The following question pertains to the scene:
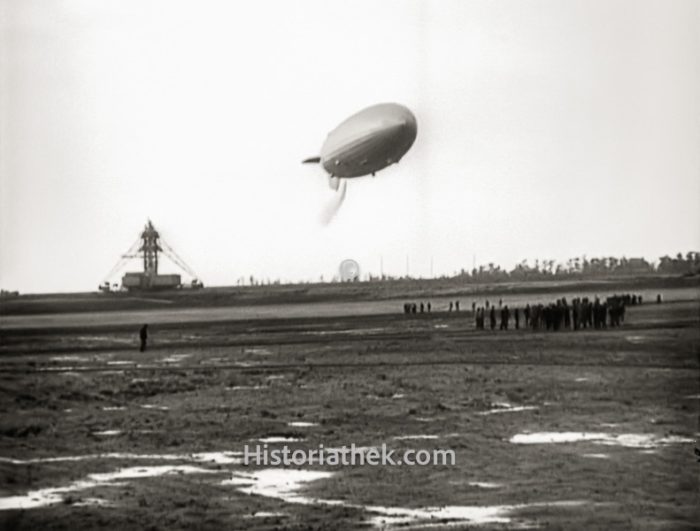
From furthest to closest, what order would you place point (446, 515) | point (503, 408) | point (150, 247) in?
point (150, 247) < point (503, 408) < point (446, 515)

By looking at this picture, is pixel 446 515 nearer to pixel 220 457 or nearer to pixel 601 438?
pixel 601 438

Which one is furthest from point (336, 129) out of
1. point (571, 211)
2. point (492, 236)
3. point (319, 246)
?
point (571, 211)

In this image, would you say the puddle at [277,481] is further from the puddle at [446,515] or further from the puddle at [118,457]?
the puddle at [446,515]

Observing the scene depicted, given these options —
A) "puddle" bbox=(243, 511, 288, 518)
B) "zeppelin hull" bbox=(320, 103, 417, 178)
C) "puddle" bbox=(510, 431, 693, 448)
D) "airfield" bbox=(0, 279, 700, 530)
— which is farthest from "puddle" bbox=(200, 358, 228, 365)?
"puddle" bbox=(510, 431, 693, 448)

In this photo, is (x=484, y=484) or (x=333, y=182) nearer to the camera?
(x=484, y=484)

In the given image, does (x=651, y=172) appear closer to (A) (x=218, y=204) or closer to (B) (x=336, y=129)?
(B) (x=336, y=129)

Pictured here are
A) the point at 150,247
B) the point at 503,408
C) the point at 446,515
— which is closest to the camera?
the point at 446,515

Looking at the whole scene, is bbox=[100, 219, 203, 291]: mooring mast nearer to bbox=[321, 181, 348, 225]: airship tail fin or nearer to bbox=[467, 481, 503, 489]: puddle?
bbox=[321, 181, 348, 225]: airship tail fin

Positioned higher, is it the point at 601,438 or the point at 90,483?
the point at 601,438

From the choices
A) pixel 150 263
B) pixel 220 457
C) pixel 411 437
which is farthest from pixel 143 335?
pixel 411 437
